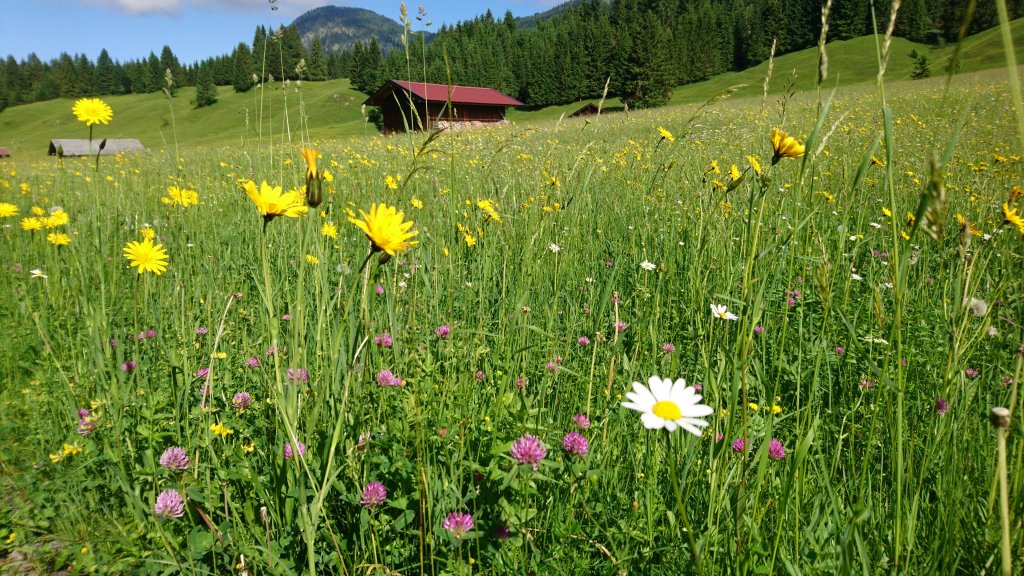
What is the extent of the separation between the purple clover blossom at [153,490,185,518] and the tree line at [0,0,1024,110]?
29241 mm

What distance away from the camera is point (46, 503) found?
4.59ft

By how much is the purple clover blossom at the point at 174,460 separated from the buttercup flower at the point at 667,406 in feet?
3.33

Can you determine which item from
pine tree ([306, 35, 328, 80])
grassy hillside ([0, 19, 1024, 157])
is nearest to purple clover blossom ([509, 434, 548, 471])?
grassy hillside ([0, 19, 1024, 157])

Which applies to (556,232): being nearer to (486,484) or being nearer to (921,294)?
(921,294)

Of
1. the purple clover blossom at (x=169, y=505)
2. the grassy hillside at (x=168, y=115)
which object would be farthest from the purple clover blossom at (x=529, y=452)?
the grassy hillside at (x=168, y=115)

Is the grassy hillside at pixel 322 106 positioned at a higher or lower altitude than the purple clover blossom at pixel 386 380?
higher

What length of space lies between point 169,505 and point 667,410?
1014mm

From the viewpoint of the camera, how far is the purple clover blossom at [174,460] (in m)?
1.15

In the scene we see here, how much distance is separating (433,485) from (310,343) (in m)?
0.95

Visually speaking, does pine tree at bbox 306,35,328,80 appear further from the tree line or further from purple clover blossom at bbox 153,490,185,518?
purple clover blossom at bbox 153,490,185,518

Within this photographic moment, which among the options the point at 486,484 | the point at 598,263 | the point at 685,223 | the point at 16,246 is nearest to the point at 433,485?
the point at 486,484

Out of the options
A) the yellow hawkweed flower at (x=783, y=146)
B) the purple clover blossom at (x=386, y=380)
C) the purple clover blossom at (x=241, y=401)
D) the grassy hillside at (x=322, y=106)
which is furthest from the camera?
the grassy hillside at (x=322, y=106)

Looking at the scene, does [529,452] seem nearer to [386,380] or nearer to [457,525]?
[457,525]

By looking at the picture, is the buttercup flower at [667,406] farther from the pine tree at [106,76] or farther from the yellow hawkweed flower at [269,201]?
the pine tree at [106,76]
